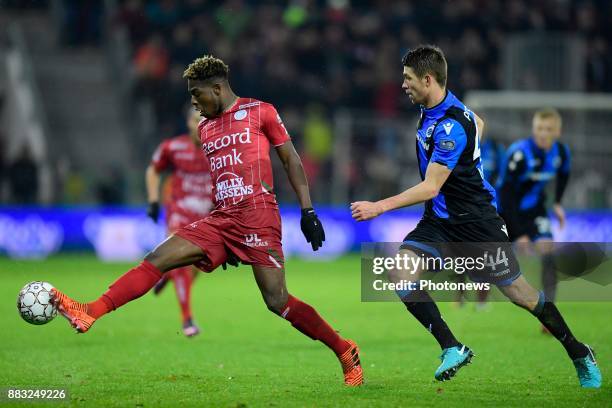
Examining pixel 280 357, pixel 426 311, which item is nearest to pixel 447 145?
pixel 426 311

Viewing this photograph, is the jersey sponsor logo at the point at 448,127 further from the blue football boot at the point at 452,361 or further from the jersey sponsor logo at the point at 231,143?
the blue football boot at the point at 452,361

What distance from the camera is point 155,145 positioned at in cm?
2338

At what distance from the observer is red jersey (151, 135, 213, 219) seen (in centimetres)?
1165

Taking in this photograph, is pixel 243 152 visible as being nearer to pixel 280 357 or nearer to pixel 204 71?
pixel 204 71

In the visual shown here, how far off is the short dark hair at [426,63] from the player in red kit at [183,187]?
4.27 meters

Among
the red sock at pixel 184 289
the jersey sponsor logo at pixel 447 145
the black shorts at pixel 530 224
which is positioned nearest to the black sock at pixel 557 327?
the jersey sponsor logo at pixel 447 145

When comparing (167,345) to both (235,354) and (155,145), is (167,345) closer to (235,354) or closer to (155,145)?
(235,354)

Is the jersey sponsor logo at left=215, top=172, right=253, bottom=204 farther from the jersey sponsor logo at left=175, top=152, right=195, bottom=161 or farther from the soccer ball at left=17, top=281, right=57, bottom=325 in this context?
the jersey sponsor logo at left=175, top=152, right=195, bottom=161

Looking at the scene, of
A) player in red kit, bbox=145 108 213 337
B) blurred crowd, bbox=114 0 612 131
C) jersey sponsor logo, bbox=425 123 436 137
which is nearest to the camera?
jersey sponsor logo, bbox=425 123 436 137

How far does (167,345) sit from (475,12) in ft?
57.9

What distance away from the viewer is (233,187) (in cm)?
774

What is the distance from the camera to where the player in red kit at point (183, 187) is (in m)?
11.5

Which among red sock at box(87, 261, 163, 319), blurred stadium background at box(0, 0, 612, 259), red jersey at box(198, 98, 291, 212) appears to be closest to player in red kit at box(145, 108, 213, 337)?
red jersey at box(198, 98, 291, 212)

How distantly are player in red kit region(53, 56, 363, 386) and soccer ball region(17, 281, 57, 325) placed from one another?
2.66 feet
